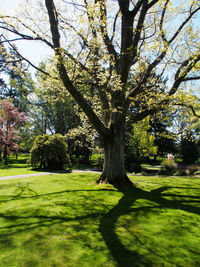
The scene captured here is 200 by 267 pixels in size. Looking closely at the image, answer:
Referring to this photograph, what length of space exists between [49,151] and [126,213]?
45.0ft

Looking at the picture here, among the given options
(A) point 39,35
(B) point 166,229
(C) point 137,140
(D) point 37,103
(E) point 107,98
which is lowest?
(B) point 166,229

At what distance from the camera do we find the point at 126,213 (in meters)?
5.32

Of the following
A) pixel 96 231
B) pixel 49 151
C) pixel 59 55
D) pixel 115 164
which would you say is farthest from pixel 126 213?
pixel 49 151

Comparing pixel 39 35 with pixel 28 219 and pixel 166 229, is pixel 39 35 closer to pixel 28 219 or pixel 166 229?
pixel 28 219

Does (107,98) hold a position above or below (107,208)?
above

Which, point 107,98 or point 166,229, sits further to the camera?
point 107,98

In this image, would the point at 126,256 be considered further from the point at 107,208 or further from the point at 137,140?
the point at 137,140

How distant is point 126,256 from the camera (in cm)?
310

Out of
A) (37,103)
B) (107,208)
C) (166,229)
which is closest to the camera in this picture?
(166,229)

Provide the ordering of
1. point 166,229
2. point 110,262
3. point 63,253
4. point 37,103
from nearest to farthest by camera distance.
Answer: point 110,262, point 63,253, point 166,229, point 37,103

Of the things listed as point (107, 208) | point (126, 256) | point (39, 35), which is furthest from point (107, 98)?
point (126, 256)

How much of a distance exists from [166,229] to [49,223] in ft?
8.88

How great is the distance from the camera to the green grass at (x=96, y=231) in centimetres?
302

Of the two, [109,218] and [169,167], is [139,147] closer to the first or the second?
[169,167]
